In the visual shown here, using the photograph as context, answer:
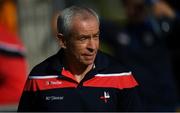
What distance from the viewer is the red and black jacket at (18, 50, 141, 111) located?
4055mm

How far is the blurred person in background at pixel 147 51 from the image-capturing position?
6.64 metres

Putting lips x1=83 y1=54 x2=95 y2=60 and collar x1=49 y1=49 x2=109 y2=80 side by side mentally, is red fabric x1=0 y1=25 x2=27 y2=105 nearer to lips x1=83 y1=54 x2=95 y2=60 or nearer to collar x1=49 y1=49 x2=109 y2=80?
collar x1=49 y1=49 x2=109 y2=80

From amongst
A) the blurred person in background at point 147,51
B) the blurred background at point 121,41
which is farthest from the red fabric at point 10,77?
the blurred person in background at point 147,51

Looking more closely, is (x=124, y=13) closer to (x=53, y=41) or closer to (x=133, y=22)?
(x=133, y=22)

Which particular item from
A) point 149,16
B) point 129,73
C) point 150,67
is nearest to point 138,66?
point 150,67

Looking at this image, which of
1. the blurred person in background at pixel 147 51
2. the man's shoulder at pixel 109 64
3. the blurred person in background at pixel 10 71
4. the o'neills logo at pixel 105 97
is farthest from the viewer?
the blurred person in background at pixel 147 51

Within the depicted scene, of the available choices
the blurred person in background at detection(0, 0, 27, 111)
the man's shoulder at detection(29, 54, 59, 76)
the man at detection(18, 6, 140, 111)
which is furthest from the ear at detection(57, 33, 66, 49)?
the blurred person in background at detection(0, 0, 27, 111)

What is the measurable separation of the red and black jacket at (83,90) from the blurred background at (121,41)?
6.58 feet

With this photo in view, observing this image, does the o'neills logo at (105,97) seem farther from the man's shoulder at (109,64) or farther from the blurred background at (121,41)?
the blurred background at (121,41)

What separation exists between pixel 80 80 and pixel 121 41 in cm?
290

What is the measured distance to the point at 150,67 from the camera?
6.75 metres

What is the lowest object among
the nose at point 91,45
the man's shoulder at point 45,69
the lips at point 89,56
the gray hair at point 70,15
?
the man's shoulder at point 45,69

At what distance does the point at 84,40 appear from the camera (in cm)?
409

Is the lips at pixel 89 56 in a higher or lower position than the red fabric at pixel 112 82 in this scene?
higher
